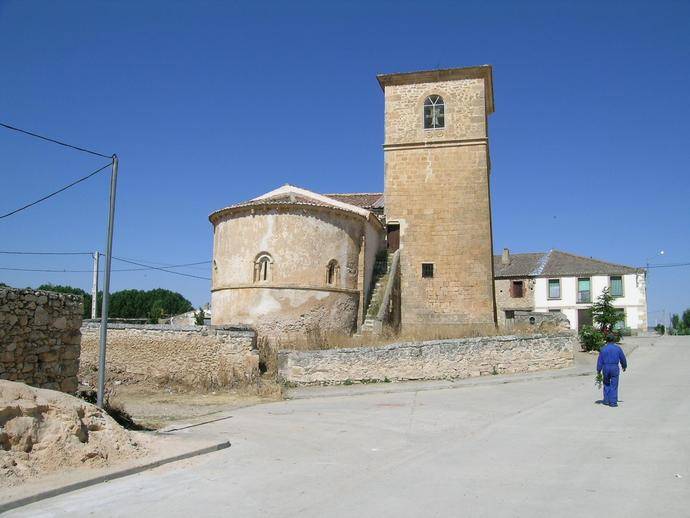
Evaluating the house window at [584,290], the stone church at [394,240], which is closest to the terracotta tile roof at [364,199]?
the stone church at [394,240]

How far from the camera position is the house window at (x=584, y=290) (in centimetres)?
3894

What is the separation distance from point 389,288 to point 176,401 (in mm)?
10170

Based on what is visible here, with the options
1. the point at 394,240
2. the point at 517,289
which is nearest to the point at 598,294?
the point at 517,289

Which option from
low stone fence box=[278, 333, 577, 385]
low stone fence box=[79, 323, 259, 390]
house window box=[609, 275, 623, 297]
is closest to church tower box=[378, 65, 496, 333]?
low stone fence box=[278, 333, 577, 385]

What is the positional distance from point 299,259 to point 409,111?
360 inches

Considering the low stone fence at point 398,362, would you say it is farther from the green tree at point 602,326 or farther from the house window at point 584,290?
the house window at point 584,290

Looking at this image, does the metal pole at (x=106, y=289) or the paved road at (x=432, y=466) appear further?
the metal pole at (x=106, y=289)

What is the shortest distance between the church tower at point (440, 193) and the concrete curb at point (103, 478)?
16074 mm

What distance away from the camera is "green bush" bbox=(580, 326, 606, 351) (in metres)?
19.8

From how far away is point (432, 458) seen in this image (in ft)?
22.9

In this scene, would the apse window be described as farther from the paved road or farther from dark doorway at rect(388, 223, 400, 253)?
the paved road

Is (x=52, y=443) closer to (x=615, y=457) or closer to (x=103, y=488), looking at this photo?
(x=103, y=488)

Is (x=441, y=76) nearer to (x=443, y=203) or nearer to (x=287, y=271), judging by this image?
(x=443, y=203)

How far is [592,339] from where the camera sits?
1989 cm
